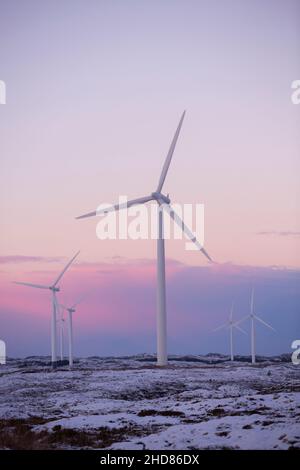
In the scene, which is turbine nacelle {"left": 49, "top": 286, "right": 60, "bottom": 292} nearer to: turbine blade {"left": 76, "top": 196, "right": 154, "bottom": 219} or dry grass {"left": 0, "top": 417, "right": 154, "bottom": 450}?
turbine blade {"left": 76, "top": 196, "right": 154, "bottom": 219}

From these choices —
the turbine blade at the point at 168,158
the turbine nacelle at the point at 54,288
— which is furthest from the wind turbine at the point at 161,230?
the turbine nacelle at the point at 54,288

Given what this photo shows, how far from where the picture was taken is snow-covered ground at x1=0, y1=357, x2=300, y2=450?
32.9m

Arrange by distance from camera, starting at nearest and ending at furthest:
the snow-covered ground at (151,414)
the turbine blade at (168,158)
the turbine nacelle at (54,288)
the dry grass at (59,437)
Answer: the snow-covered ground at (151,414)
the dry grass at (59,437)
the turbine blade at (168,158)
the turbine nacelle at (54,288)

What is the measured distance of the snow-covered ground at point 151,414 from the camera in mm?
32906

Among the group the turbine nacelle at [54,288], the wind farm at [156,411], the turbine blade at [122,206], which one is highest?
the turbine blade at [122,206]

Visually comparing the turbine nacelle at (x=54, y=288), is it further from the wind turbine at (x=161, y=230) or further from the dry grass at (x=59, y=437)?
the dry grass at (x=59, y=437)

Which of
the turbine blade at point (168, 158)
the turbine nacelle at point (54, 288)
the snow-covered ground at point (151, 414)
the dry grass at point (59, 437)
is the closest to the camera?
the snow-covered ground at point (151, 414)

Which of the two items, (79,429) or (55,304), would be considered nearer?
(79,429)

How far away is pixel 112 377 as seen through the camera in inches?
3110

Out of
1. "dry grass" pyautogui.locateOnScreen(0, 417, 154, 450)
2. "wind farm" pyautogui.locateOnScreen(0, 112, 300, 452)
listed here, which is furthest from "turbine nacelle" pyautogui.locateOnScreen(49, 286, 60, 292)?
→ "dry grass" pyautogui.locateOnScreen(0, 417, 154, 450)
